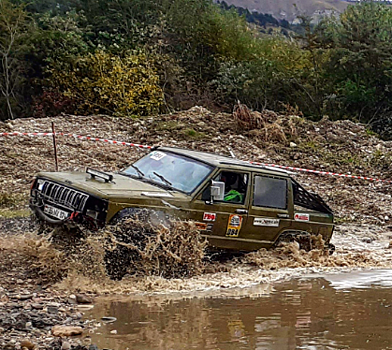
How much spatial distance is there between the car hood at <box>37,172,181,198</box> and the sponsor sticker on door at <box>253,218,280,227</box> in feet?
4.44

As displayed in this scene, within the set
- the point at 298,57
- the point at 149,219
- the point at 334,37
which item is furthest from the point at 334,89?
the point at 149,219

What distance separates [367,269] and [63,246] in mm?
4611

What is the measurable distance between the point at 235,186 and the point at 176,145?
28.0 feet

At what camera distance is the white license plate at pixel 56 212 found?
7.17 metres

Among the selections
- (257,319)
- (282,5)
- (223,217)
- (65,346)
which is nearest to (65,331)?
(65,346)

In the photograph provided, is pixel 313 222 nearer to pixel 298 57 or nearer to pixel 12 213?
pixel 12 213

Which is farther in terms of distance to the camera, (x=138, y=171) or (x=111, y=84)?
(x=111, y=84)

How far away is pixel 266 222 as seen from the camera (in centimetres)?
866

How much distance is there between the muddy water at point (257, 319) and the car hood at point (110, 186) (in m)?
1.20

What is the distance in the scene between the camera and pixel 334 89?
26609 millimetres

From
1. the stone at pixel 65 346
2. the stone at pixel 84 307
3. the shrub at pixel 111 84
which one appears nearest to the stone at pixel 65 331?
the stone at pixel 65 346

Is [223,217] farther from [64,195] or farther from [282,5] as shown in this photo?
[282,5]

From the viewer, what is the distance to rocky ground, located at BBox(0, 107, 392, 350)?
6.08 m

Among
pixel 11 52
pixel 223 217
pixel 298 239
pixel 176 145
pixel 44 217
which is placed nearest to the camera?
pixel 44 217
